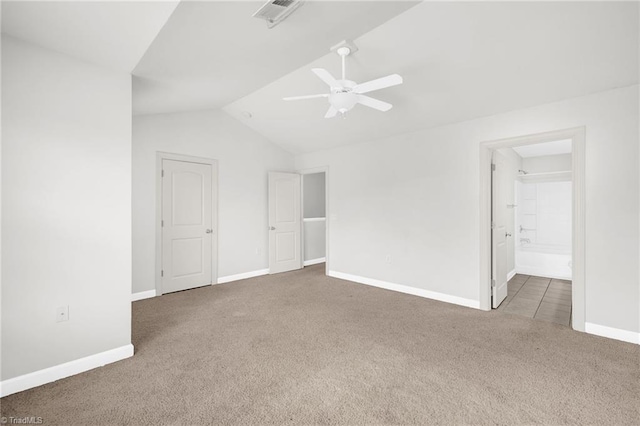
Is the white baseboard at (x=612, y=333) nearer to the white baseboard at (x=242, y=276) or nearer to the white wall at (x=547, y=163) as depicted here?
the white wall at (x=547, y=163)

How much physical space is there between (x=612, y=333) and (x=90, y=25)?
5.10 m

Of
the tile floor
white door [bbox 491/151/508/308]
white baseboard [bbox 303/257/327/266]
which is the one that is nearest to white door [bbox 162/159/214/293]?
white baseboard [bbox 303/257/327/266]

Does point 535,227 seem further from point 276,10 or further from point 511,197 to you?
point 276,10

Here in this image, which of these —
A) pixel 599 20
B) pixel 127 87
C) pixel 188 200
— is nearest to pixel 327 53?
pixel 127 87

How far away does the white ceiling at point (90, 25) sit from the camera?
1.76m

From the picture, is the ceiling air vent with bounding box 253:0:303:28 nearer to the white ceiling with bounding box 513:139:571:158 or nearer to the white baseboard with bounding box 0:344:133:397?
the white baseboard with bounding box 0:344:133:397

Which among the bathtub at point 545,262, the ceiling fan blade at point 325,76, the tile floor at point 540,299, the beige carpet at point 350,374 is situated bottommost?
the beige carpet at point 350,374

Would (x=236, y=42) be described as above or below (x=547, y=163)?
above

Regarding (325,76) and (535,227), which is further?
(535,227)

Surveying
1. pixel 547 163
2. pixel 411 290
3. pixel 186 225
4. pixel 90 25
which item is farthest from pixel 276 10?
pixel 547 163

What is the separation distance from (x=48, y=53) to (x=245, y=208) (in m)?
3.45

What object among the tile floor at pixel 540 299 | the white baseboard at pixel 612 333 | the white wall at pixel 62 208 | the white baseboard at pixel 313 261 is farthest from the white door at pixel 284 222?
the white baseboard at pixel 612 333

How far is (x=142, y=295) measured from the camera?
165 inches

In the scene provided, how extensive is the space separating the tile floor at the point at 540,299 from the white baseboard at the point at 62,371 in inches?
166
